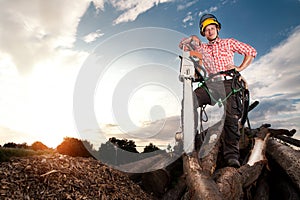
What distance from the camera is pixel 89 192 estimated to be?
4.23 m

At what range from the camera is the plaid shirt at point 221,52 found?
217 inches

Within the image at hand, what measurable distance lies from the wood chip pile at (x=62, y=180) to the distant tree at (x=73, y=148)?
90 cm

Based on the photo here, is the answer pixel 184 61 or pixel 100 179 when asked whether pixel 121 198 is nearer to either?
pixel 100 179

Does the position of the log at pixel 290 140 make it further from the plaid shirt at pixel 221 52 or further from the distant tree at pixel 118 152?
the distant tree at pixel 118 152

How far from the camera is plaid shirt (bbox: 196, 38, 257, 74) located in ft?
18.1

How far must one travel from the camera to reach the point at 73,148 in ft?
20.5

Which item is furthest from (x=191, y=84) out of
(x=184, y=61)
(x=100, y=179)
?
(x=100, y=179)

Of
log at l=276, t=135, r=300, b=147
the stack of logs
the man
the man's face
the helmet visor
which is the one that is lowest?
the stack of logs

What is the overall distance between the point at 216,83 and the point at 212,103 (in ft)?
1.28

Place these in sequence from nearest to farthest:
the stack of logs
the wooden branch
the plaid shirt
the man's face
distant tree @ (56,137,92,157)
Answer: the wooden branch, the stack of logs, the plaid shirt, the man's face, distant tree @ (56,137,92,157)

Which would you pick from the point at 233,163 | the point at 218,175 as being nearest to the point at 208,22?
the point at 233,163

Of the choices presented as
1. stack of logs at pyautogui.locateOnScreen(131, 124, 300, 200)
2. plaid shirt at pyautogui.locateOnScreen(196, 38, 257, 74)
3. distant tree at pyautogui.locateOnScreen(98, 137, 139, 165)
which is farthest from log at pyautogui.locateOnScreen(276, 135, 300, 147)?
distant tree at pyautogui.locateOnScreen(98, 137, 139, 165)

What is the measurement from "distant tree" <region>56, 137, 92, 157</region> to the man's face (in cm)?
350

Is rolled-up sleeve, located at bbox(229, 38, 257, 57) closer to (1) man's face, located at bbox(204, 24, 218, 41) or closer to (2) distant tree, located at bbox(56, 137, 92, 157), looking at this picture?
(1) man's face, located at bbox(204, 24, 218, 41)
